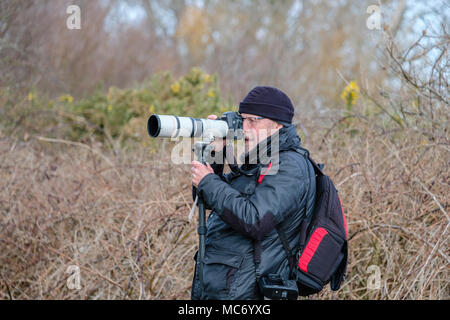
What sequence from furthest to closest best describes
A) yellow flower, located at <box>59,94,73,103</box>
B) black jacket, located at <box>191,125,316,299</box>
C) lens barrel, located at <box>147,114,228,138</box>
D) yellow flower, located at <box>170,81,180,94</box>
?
yellow flower, located at <box>59,94,73,103</box>
yellow flower, located at <box>170,81,180,94</box>
lens barrel, located at <box>147,114,228,138</box>
black jacket, located at <box>191,125,316,299</box>

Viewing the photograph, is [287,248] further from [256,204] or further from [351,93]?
[351,93]

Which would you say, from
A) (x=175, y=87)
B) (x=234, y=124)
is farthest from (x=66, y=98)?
(x=234, y=124)

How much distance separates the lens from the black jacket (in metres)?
2.24

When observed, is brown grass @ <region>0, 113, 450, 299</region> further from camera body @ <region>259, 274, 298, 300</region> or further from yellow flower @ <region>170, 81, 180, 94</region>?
yellow flower @ <region>170, 81, 180, 94</region>

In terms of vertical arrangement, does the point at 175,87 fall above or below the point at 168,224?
above

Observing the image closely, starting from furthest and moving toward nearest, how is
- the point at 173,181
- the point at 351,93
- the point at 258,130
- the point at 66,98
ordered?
the point at 66,98 → the point at 351,93 → the point at 173,181 → the point at 258,130

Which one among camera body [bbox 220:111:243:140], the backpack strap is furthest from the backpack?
camera body [bbox 220:111:243:140]

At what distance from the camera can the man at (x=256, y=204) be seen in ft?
7.39

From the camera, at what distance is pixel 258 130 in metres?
2.49

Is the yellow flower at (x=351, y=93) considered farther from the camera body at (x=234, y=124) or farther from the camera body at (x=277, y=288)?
the camera body at (x=277, y=288)

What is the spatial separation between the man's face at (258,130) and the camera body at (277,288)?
2.19ft

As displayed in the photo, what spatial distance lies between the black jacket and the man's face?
0.24 feet

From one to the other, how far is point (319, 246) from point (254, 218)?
403mm
